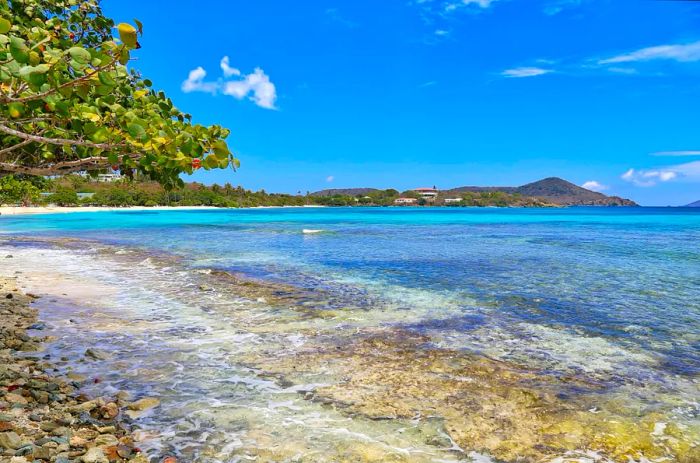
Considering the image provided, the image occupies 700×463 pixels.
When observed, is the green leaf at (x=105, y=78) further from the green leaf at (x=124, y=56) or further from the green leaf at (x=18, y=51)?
the green leaf at (x=18, y=51)

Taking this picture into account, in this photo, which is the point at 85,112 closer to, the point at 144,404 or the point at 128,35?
the point at 128,35

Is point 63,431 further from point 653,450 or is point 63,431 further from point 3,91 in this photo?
point 653,450

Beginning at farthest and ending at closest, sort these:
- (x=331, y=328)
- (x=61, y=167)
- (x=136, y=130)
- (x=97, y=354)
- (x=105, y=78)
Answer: (x=331, y=328)
(x=97, y=354)
(x=61, y=167)
(x=136, y=130)
(x=105, y=78)

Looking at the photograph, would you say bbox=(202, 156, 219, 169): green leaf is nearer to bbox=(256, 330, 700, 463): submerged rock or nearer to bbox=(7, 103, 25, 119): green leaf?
bbox=(7, 103, 25, 119): green leaf

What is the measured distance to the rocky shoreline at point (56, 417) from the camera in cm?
487

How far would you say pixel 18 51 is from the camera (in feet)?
11.1

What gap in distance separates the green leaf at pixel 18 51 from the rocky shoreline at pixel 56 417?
3737 mm

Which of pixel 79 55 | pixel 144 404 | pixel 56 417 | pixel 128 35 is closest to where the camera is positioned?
pixel 128 35

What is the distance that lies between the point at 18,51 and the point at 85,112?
145 centimetres

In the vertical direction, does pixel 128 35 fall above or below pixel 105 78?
above

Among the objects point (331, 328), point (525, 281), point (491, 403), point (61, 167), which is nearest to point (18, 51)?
point (61, 167)

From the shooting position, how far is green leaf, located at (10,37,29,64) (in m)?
3.36

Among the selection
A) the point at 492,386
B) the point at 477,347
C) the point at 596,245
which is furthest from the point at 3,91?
the point at 596,245

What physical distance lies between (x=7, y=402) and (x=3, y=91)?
394cm
